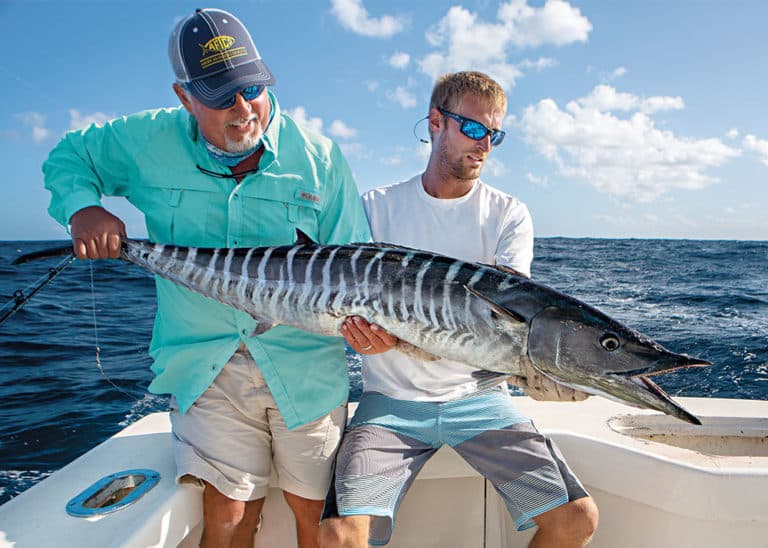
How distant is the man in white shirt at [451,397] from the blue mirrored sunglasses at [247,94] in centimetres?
93

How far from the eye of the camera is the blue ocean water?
4.85 m

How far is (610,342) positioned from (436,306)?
57 centimetres

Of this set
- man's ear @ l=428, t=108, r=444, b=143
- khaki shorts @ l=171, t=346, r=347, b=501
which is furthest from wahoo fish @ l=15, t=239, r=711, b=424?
man's ear @ l=428, t=108, r=444, b=143

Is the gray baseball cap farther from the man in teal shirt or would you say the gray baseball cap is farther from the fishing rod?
the fishing rod

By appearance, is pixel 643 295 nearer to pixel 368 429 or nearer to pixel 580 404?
pixel 580 404

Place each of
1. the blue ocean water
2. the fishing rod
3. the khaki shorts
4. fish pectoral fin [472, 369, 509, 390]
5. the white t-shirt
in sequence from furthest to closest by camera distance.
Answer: the blue ocean water → the white t-shirt → the fishing rod → the khaki shorts → fish pectoral fin [472, 369, 509, 390]

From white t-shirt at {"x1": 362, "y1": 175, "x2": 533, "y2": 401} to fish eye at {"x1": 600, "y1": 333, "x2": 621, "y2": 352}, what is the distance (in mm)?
940

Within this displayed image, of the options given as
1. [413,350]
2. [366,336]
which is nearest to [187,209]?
[366,336]

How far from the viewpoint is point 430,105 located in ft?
10.9

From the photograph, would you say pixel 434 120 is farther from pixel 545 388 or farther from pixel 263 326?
pixel 545 388

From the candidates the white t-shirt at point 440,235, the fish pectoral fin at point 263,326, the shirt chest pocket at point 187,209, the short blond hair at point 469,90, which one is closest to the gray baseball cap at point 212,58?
the shirt chest pocket at point 187,209

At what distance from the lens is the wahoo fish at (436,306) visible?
1.71m

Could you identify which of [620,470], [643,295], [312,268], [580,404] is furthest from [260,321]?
[643,295]

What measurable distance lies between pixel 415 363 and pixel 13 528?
1638 millimetres
